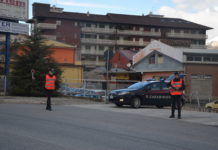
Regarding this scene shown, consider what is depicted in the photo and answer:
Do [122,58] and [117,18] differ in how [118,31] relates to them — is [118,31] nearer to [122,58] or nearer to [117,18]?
[117,18]

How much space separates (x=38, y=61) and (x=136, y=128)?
1604 cm

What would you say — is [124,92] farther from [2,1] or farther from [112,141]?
[2,1]

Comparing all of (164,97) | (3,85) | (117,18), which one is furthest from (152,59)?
(117,18)

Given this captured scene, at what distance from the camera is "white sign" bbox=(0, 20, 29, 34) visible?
102 ft

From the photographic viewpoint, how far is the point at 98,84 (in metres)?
28.2

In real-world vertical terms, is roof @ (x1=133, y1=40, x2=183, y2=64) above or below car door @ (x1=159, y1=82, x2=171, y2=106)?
above

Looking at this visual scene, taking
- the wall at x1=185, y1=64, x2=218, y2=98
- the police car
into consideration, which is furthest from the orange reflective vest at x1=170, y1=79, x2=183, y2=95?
the wall at x1=185, y1=64, x2=218, y2=98

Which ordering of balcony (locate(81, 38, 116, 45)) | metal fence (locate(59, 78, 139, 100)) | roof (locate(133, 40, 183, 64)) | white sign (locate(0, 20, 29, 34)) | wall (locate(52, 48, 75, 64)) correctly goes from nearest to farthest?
metal fence (locate(59, 78, 139, 100))
white sign (locate(0, 20, 29, 34))
roof (locate(133, 40, 183, 64))
wall (locate(52, 48, 75, 64))
balcony (locate(81, 38, 116, 45))

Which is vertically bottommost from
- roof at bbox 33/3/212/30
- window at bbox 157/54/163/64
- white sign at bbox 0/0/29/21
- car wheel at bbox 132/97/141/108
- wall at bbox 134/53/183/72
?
car wheel at bbox 132/97/141/108

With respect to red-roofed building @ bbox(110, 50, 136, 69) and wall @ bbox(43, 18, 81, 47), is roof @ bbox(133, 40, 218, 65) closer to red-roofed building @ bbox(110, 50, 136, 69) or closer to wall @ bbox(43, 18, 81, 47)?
red-roofed building @ bbox(110, 50, 136, 69)

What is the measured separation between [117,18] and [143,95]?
6798 centimetres

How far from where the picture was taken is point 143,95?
20.1 metres

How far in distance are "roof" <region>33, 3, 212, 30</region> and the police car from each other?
60.7 m

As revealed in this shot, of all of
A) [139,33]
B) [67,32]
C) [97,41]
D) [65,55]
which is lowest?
[65,55]
